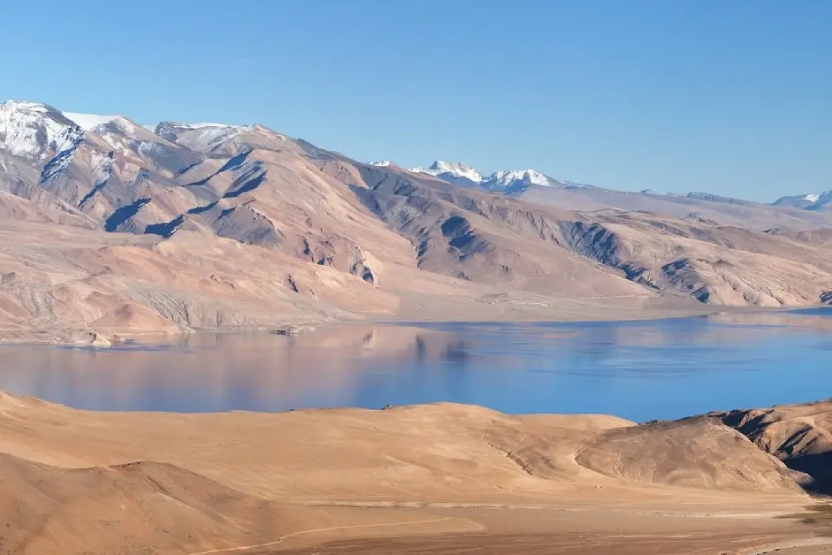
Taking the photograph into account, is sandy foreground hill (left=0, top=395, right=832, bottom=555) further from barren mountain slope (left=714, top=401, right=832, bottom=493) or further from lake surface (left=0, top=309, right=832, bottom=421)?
lake surface (left=0, top=309, right=832, bottom=421)

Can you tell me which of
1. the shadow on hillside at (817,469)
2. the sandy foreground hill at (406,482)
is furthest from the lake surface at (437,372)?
the shadow on hillside at (817,469)

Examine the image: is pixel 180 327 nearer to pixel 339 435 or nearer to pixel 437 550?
pixel 339 435

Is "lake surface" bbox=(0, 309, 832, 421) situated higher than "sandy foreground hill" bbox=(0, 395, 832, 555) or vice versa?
"sandy foreground hill" bbox=(0, 395, 832, 555)

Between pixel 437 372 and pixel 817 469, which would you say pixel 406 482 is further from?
pixel 437 372

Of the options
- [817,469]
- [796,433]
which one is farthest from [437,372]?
[817,469]

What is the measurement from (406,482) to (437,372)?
6608 centimetres

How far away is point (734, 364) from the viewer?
13075cm

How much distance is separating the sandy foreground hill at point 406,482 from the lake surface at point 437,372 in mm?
25893

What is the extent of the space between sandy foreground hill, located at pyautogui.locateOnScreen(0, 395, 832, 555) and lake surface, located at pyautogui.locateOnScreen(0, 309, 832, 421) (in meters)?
25.9

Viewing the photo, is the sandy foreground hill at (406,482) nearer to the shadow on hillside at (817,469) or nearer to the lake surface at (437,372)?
the shadow on hillside at (817,469)

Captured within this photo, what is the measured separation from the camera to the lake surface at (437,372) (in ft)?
314

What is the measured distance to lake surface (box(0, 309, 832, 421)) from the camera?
9556cm

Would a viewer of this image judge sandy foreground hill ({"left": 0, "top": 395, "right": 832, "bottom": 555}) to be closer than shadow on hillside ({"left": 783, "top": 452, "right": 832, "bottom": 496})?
Yes

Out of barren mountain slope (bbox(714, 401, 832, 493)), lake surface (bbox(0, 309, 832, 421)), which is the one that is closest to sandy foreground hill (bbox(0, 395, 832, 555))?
barren mountain slope (bbox(714, 401, 832, 493))
